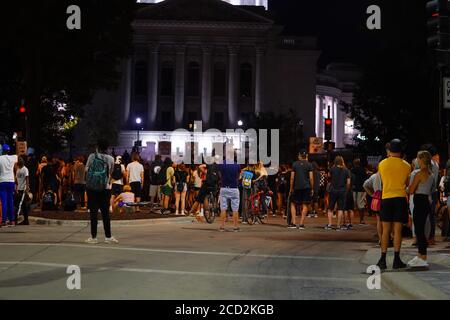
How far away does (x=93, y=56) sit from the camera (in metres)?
34.6

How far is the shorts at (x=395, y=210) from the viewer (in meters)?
9.89

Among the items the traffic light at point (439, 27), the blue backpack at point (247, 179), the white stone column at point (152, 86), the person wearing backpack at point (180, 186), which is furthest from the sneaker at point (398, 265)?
the white stone column at point (152, 86)

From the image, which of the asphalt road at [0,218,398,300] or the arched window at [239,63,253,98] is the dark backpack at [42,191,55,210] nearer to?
the asphalt road at [0,218,398,300]

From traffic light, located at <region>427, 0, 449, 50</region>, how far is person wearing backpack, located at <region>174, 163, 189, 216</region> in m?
11.2

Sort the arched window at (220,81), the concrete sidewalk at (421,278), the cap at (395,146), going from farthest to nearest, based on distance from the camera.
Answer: the arched window at (220,81) < the cap at (395,146) < the concrete sidewalk at (421,278)

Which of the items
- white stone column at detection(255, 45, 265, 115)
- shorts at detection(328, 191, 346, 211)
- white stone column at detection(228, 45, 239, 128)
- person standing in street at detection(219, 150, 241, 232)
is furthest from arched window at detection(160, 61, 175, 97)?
person standing in street at detection(219, 150, 241, 232)

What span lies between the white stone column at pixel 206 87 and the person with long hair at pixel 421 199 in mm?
76148

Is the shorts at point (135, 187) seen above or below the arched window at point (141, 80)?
below

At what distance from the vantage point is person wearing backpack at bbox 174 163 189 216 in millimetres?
21734

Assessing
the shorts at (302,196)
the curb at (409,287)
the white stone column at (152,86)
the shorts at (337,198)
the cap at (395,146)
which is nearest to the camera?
the curb at (409,287)

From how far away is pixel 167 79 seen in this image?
89062 mm

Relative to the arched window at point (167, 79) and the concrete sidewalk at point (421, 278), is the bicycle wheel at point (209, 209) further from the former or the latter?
the arched window at point (167, 79)
